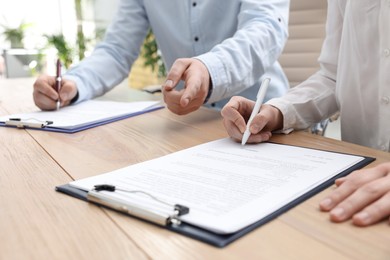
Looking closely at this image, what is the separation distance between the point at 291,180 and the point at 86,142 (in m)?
0.38

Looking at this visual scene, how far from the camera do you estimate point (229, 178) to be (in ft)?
1.59

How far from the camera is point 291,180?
1.57 ft

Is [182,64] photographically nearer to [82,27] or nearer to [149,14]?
[149,14]

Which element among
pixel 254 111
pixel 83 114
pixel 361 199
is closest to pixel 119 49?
pixel 83 114

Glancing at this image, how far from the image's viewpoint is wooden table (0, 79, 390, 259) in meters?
0.34

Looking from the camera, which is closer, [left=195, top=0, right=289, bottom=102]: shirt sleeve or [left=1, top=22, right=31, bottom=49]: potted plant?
[left=195, top=0, right=289, bottom=102]: shirt sleeve

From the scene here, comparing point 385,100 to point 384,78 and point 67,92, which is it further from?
point 67,92

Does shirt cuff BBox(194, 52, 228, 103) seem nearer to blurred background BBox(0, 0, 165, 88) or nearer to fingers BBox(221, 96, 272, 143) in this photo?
fingers BBox(221, 96, 272, 143)

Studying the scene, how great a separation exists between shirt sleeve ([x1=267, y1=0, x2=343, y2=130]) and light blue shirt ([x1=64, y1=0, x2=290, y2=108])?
14cm

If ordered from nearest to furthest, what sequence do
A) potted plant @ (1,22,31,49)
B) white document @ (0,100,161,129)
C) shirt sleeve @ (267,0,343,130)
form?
shirt sleeve @ (267,0,343,130) → white document @ (0,100,161,129) → potted plant @ (1,22,31,49)

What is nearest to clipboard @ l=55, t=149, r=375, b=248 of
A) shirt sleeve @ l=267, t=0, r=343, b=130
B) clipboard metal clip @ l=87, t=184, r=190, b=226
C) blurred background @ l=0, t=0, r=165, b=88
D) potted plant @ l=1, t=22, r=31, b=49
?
clipboard metal clip @ l=87, t=184, r=190, b=226

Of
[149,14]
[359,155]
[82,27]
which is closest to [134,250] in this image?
[359,155]

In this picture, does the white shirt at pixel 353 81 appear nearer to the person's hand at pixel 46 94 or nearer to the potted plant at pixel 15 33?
the person's hand at pixel 46 94

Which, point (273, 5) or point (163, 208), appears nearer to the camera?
point (163, 208)
